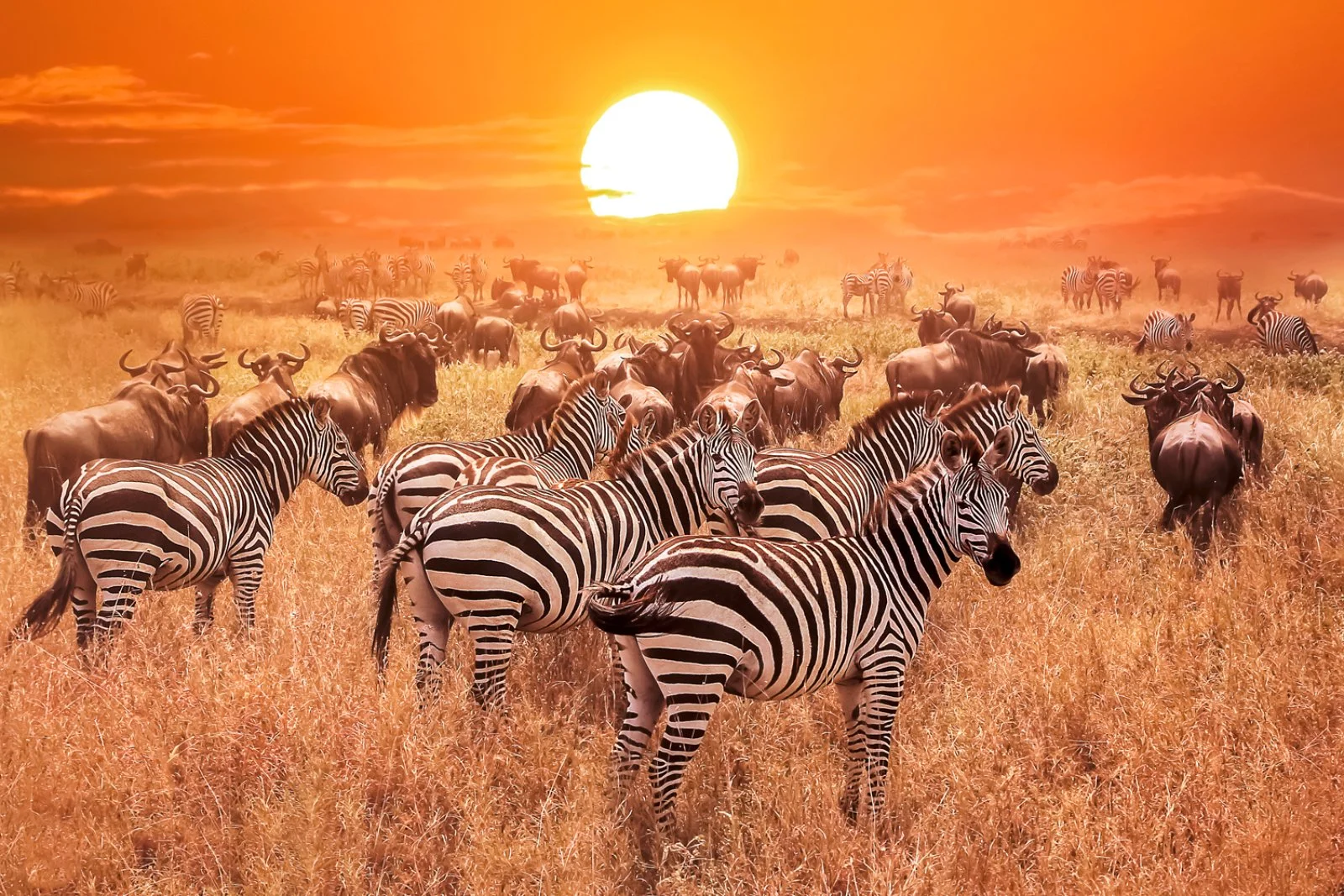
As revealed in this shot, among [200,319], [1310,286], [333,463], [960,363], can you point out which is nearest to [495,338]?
[200,319]

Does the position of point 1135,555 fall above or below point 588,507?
below

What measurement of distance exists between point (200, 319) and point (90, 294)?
271cm

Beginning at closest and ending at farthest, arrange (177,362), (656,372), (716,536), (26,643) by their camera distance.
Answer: (716,536), (26,643), (177,362), (656,372)

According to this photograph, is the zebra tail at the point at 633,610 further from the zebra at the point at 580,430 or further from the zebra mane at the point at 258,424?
the zebra mane at the point at 258,424

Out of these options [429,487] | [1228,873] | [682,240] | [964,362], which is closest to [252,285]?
[682,240]

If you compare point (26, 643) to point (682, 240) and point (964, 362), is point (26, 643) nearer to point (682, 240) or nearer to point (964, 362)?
point (964, 362)

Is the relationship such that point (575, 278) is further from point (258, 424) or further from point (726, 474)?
point (726, 474)

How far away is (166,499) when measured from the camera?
5102 millimetres

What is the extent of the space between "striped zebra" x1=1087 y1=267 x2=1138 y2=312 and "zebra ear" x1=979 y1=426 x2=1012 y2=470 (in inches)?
720

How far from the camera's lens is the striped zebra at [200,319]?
18266 mm

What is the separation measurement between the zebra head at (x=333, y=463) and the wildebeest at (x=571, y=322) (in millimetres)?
12881

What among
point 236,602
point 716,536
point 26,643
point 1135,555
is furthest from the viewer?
point 1135,555

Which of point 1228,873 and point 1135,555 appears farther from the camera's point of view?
point 1135,555

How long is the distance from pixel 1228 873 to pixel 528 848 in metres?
2.42
